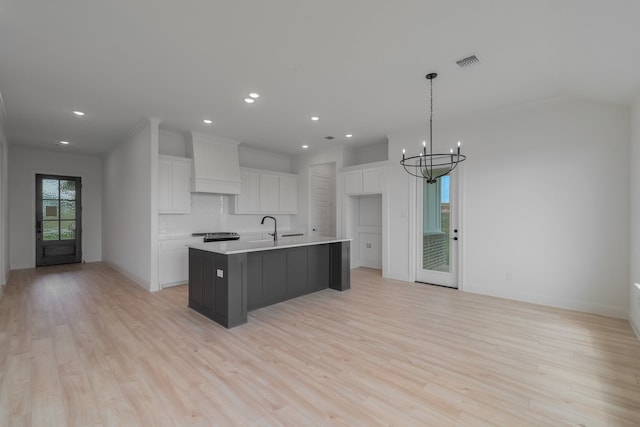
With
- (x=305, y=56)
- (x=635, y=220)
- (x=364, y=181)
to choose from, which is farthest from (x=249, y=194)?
(x=635, y=220)

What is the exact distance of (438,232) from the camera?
207 inches

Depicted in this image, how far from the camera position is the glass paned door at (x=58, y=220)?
7102 mm

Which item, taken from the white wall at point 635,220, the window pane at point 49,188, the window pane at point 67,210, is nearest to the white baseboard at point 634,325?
the white wall at point 635,220

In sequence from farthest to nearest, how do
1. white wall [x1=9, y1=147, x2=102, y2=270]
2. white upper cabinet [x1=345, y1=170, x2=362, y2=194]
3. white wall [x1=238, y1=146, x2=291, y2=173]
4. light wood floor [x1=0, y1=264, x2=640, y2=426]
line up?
1. white wall [x1=238, y1=146, x2=291, y2=173]
2. white wall [x1=9, y1=147, x2=102, y2=270]
3. white upper cabinet [x1=345, y1=170, x2=362, y2=194]
4. light wood floor [x1=0, y1=264, x2=640, y2=426]

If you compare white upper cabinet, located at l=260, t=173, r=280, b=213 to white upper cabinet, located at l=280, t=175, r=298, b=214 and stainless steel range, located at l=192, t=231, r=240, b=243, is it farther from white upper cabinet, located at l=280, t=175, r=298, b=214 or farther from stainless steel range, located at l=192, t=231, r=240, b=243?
stainless steel range, located at l=192, t=231, r=240, b=243

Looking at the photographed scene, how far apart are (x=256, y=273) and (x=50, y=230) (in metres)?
6.79

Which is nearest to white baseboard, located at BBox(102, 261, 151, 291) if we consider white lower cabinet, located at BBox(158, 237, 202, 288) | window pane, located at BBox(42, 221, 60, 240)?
white lower cabinet, located at BBox(158, 237, 202, 288)

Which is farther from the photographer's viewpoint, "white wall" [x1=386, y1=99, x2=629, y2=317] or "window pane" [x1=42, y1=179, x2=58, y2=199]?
"window pane" [x1=42, y1=179, x2=58, y2=199]

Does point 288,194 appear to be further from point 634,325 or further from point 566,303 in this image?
point 634,325

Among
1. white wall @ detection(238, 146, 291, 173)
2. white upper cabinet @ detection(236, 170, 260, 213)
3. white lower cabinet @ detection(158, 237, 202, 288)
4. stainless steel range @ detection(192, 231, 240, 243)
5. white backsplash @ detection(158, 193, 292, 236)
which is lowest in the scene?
white lower cabinet @ detection(158, 237, 202, 288)

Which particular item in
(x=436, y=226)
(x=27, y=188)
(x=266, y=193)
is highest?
(x=27, y=188)

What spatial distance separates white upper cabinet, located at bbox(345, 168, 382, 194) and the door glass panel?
95 centimetres

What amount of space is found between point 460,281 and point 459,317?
1.41m

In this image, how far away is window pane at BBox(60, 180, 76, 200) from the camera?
7.45 m
